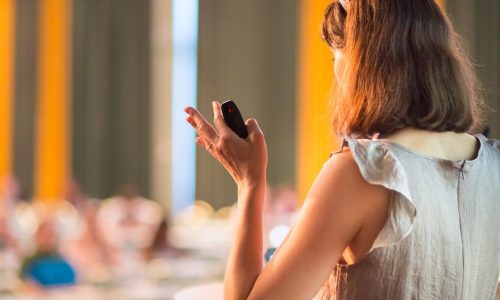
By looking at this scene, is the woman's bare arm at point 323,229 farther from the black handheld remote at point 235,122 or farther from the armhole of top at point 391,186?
the black handheld remote at point 235,122

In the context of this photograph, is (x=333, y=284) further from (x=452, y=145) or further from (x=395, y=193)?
(x=452, y=145)

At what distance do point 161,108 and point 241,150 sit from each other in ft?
32.5

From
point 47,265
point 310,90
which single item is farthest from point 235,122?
point 310,90

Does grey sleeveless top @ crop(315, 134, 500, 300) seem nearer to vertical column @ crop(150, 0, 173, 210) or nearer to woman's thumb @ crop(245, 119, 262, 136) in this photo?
woman's thumb @ crop(245, 119, 262, 136)

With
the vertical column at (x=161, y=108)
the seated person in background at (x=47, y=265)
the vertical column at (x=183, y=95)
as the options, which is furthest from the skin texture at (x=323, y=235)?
the vertical column at (x=161, y=108)

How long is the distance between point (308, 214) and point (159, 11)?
10336 millimetres

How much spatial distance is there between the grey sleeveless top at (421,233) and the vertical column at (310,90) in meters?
5.66

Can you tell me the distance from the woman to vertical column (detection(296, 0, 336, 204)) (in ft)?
18.4

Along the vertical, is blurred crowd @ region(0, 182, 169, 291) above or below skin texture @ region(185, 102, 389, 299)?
below

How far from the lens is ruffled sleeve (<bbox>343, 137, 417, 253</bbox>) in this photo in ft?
3.52

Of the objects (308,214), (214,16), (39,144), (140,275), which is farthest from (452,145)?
(39,144)

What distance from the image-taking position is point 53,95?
11492 mm

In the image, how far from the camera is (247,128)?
1274mm

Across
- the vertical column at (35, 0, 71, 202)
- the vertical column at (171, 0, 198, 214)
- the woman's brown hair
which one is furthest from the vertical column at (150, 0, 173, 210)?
the woman's brown hair
